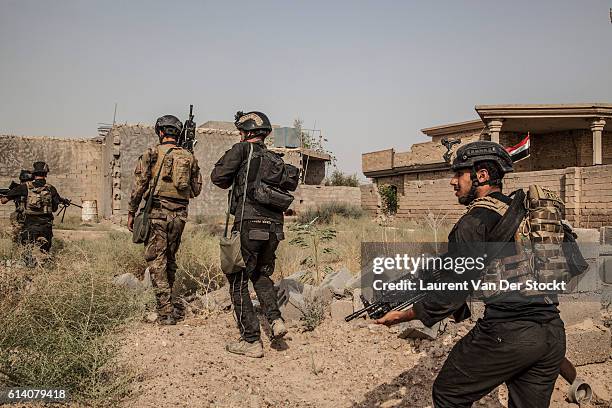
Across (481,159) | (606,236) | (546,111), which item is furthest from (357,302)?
(546,111)

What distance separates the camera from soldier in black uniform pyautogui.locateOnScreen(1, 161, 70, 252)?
742cm

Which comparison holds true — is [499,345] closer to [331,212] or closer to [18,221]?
[18,221]

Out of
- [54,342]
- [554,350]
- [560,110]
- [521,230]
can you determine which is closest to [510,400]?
[554,350]

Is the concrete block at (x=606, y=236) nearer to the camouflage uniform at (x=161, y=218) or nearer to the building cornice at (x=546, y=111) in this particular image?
the camouflage uniform at (x=161, y=218)

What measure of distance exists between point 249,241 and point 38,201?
4839 mm

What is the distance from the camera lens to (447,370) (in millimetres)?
2270

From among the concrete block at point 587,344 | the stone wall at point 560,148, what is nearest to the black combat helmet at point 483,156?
the concrete block at point 587,344

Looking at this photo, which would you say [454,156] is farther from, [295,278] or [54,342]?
[295,278]

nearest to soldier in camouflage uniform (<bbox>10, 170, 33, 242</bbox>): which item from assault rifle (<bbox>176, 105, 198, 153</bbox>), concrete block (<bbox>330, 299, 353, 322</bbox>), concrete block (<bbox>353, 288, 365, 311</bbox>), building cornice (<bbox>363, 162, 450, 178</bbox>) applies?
assault rifle (<bbox>176, 105, 198, 153</bbox>)

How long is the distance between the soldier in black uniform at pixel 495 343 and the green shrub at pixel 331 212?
1556cm

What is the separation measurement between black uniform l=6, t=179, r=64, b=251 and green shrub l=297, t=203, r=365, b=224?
35.4 feet

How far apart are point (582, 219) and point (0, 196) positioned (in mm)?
12370

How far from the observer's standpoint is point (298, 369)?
3.92 m

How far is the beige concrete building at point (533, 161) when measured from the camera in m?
12.4
